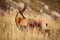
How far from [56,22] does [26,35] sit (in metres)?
0.35

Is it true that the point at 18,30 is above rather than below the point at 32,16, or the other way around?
below

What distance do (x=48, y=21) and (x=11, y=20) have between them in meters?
0.40

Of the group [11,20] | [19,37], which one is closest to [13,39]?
[19,37]

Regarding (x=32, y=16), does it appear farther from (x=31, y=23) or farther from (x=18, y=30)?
(x=18, y=30)

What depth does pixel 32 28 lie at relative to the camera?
1952mm

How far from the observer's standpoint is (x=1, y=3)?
2.00 m

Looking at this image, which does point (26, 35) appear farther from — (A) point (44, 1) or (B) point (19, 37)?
(A) point (44, 1)

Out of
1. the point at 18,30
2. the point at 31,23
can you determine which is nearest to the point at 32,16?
the point at 31,23

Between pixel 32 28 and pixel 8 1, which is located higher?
pixel 8 1

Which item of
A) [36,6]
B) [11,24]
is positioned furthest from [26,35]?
[36,6]

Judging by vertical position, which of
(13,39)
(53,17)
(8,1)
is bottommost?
(13,39)

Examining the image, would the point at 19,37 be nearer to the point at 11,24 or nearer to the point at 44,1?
the point at 11,24

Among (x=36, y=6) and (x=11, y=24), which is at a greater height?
(x=36, y=6)

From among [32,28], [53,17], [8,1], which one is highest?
[8,1]
